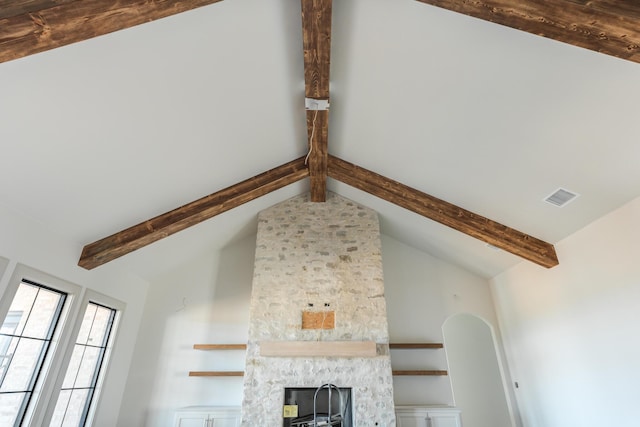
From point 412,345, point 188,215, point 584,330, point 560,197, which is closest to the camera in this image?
point 560,197

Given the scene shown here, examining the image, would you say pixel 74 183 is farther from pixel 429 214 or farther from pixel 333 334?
pixel 429 214

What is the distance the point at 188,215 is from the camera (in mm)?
4961

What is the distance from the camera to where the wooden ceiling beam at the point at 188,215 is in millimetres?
4555

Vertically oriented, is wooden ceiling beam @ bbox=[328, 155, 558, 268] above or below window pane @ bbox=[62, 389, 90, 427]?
above

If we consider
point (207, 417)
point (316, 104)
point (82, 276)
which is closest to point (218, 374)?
point (207, 417)

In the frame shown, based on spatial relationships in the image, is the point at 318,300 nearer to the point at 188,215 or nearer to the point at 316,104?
the point at 188,215

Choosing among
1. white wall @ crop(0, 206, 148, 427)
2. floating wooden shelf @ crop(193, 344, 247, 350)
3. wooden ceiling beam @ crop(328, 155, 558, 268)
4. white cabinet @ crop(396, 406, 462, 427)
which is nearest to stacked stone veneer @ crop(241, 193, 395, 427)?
white cabinet @ crop(396, 406, 462, 427)

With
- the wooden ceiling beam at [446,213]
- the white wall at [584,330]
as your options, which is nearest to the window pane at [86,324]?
the wooden ceiling beam at [446,213]

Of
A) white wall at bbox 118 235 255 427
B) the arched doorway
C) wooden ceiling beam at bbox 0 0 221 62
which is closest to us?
wooden ceiling beam at bbox 0 0 221 62

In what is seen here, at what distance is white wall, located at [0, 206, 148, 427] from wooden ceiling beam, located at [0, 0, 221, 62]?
6.88 ft

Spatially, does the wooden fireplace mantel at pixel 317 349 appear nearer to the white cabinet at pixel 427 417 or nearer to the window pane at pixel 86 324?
the white cabinet at pixel 427 417

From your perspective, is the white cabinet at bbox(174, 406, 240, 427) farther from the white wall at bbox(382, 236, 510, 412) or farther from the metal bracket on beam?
the metal bracket on beam

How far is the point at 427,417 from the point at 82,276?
18.2ft

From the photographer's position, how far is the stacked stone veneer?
16.3ft
